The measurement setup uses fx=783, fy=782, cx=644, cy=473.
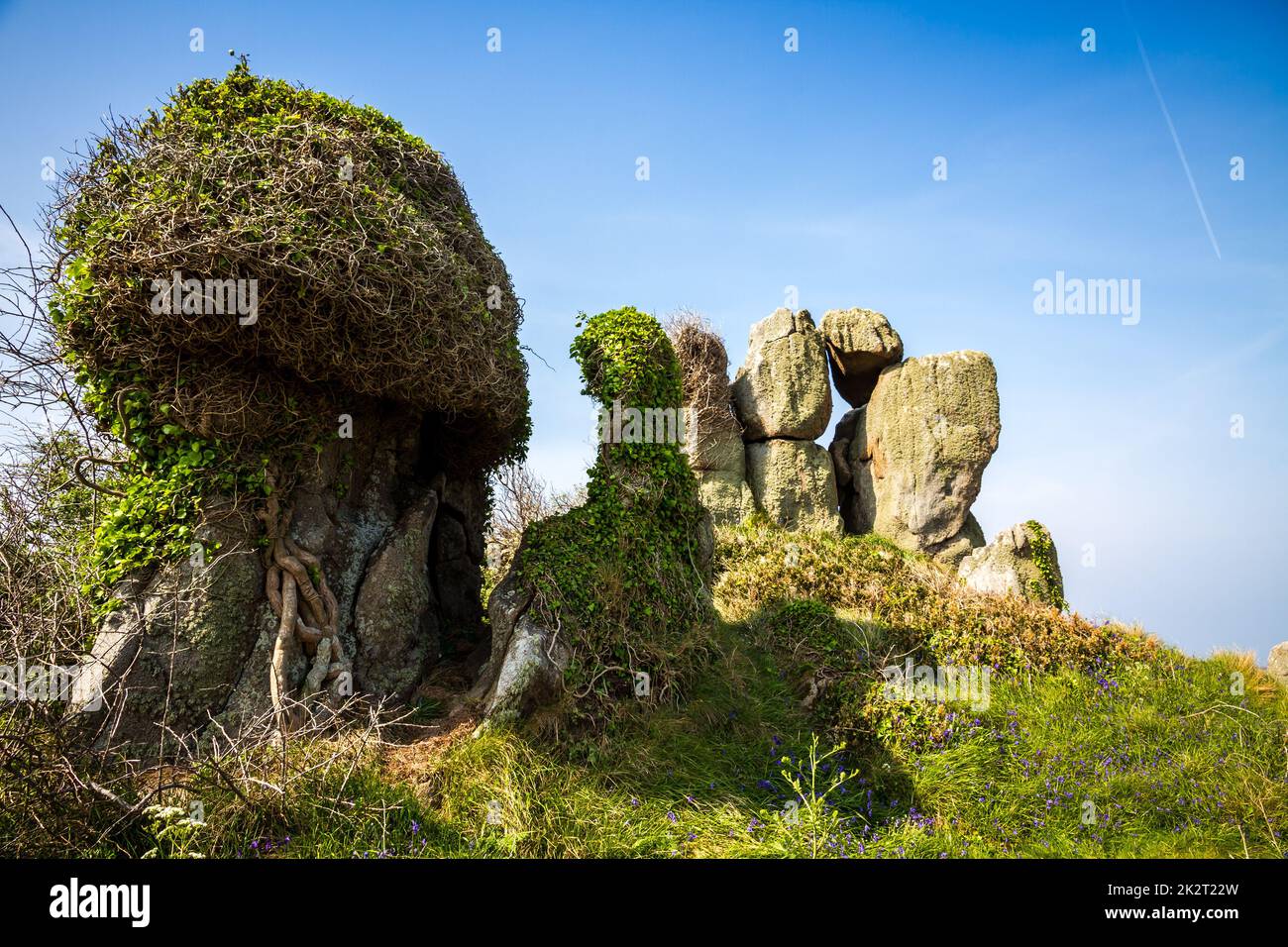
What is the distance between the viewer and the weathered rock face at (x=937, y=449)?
15336 millimetres

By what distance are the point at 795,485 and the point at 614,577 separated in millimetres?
8795

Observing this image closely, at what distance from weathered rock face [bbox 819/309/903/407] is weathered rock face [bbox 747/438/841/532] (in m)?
2.16

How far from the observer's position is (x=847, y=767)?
777cm

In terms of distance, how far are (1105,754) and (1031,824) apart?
157cm

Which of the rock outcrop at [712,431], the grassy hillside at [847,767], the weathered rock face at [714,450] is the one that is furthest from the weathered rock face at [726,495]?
the grassy hillside at [847,767]

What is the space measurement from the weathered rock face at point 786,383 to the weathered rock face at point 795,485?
0.41 metres

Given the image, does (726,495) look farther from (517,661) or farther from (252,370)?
(252,370)

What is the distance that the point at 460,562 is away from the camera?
30.8 feet

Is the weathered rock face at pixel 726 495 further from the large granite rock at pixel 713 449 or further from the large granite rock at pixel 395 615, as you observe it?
the large granite rock at pixel 395 615

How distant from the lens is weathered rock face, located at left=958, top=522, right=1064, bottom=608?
12.3m
